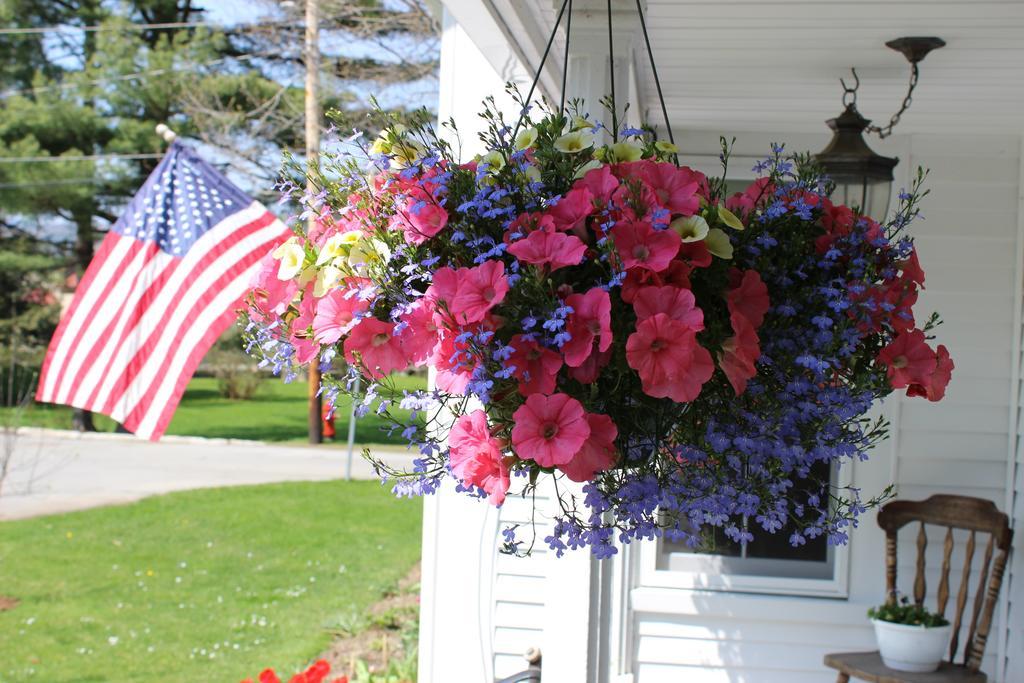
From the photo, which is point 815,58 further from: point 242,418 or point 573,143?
point 242,418

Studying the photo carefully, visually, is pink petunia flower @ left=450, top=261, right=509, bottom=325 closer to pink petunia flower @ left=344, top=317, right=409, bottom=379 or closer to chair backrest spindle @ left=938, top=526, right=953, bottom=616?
pink petunia flower @ left=344, top=317, right=409, bottom=379

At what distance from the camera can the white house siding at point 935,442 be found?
3803mm

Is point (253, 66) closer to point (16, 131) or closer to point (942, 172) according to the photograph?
point (16, 131)

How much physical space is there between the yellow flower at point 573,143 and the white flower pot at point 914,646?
8.81 ft

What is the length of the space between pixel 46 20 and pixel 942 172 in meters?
13.7

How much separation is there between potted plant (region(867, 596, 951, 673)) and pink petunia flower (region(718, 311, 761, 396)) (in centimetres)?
265

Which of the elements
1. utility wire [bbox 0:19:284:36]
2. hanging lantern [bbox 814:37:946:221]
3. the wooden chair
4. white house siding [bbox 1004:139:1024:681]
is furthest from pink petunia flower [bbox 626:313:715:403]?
utility wire [bbox 0:19:284:36]

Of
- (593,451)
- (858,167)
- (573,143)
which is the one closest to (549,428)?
(593,451)

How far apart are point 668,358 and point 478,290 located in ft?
0.68

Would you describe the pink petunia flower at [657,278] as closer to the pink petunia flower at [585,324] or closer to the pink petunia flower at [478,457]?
the pink petunia flower at [585,324]

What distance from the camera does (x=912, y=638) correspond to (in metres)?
3.42

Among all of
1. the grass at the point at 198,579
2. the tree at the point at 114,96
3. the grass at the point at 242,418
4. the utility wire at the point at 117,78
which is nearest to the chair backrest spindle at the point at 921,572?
the grass at the point at 198,579

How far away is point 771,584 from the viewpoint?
12.7 ft

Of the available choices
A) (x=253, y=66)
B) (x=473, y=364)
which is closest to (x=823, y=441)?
(x=473, y=364)
